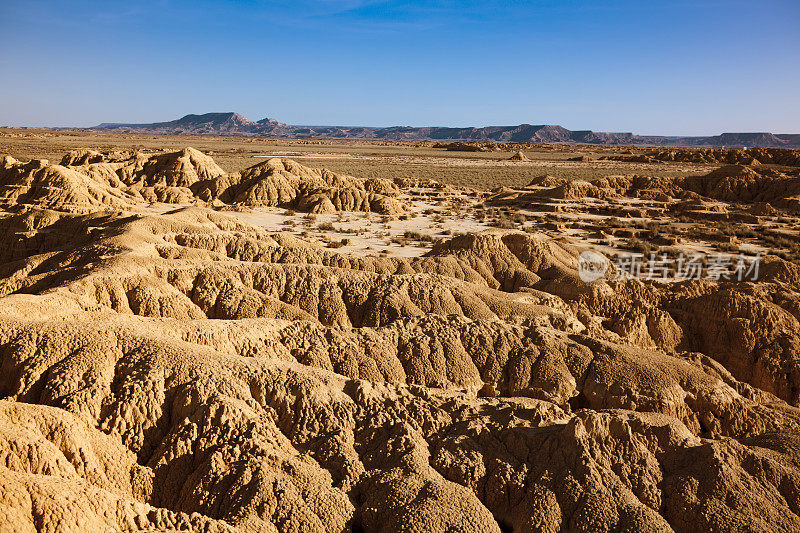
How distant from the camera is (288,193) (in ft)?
148

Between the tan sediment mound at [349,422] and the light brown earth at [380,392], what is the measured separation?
0.10ft

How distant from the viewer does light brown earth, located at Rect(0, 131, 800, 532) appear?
7129mm

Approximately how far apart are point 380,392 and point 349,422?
32.9 inches

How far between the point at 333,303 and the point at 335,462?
654cm

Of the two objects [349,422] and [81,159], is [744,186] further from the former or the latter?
[81,159]

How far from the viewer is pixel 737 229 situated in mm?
38000

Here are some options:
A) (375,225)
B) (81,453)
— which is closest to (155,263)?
(81,453)

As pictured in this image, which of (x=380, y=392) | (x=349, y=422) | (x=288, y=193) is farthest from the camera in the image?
(x=288, y=193)

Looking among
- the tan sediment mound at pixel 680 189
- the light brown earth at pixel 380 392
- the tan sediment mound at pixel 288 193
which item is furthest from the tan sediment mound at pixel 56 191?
the tan sediment mound at pixel 680 189

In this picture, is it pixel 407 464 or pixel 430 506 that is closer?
pixel 430 506

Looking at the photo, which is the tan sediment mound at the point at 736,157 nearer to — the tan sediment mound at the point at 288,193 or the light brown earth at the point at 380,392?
the tan sediment mound at the point at 288,193

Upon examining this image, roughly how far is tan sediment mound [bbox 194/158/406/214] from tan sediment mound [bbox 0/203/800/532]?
98.0ft

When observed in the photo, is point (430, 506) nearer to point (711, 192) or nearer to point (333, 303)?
point (333, 303)

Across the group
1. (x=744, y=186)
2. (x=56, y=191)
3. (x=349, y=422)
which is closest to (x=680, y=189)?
(x=744, y=186)
